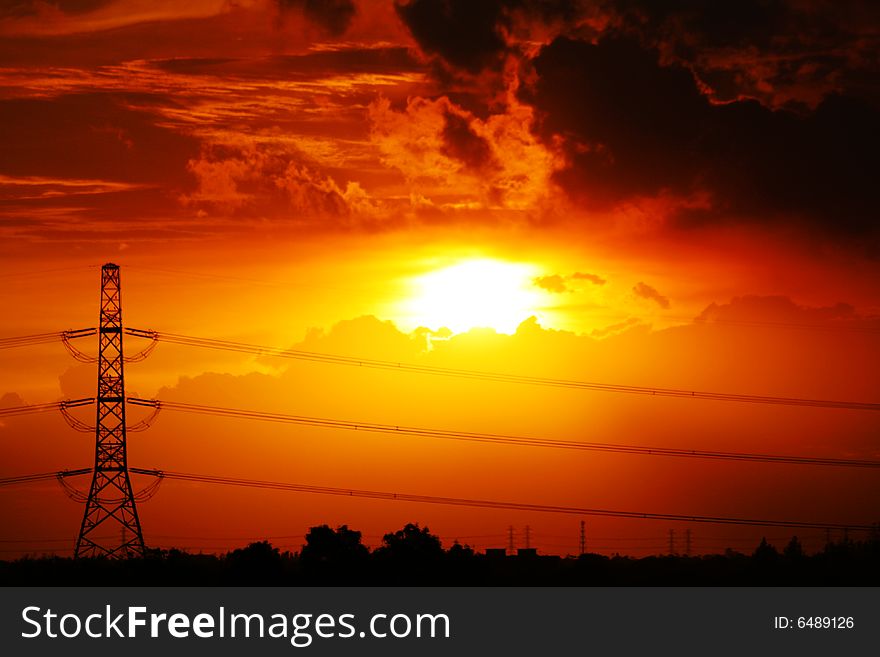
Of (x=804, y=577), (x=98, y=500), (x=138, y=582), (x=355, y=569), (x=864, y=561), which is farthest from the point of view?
(x=864, y=561)

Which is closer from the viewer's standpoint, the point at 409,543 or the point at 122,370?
the point at 122,370

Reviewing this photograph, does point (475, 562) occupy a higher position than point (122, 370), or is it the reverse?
point (122, 370)

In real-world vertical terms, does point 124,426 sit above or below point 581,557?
above

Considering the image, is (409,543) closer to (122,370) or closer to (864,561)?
(122,370)

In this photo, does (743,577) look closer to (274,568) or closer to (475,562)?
(475,562)

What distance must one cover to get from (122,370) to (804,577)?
2077 inches

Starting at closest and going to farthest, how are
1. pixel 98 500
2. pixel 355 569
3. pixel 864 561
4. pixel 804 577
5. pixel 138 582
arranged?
pixel 98 500
pixel 138 582
pixel 355 569
pixel 804 577
pixel 864 561

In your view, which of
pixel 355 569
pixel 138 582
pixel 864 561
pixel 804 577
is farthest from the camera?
pixel 864 561

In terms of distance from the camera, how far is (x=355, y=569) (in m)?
90.7

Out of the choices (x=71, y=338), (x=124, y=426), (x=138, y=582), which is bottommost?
(x=138, y=582)

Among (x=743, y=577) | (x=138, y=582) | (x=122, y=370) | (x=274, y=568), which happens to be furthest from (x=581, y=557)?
(x=122, y=370)

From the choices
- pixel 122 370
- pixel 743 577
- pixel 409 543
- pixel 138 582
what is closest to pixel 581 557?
pixel 743 577

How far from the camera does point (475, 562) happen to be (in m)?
92.3

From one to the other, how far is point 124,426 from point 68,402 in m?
5.57
